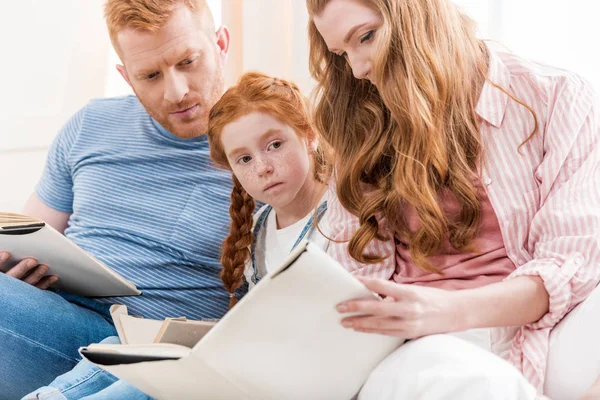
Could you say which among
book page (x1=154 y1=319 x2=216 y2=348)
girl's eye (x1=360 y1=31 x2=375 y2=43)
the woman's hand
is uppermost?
girl's eye (x1=360 y1=31 x2=375 y2=43)

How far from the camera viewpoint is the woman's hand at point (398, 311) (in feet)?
2.73

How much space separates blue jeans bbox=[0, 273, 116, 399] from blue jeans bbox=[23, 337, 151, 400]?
0.56 ft

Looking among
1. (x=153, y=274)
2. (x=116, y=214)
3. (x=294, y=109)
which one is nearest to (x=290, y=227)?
(x=294, y=109)

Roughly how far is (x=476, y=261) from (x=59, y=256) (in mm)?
746

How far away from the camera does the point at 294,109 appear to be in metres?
1.43

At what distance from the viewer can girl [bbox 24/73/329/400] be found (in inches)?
54.7

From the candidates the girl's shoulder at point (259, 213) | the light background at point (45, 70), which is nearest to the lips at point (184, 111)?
the girl's shoulder at point (259, 213)

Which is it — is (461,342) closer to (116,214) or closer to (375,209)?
(375,209)

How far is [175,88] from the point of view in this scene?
5.17 ft

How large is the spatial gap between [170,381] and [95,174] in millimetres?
922

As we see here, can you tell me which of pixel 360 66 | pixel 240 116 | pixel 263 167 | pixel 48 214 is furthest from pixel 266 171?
pixel 48 214

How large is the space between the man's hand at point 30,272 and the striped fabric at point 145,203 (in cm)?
14

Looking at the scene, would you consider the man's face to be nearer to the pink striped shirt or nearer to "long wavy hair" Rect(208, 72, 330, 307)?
"long wavy hair" Rect(208, 72, 330, 307)

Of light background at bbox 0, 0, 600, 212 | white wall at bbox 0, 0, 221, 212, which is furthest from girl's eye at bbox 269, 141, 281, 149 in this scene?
white wall at bbox 0, 0, 221, 212
